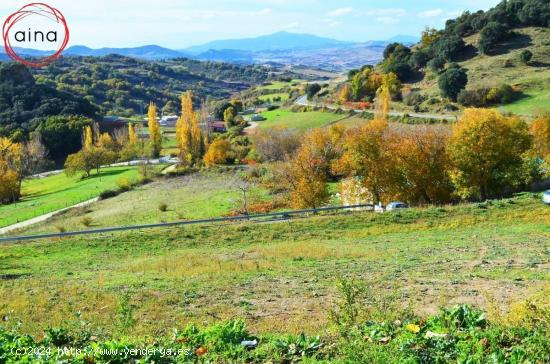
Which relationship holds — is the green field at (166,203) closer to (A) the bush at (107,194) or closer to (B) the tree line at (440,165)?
(A) the bush at (107,194)

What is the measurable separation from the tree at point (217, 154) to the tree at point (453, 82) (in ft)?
121

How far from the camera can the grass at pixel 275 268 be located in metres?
13.8

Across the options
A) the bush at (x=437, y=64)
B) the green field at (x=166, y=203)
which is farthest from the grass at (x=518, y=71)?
the green field at (x=166, y=203)

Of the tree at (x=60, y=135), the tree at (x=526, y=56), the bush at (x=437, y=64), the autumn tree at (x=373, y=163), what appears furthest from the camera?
the tree at (x=60, y=135)

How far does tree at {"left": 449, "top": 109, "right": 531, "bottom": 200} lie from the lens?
3850 cm

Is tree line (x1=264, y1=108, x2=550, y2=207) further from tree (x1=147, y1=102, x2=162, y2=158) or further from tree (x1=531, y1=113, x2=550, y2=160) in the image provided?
tree (x1=147, y1=102, x2=162, y2=158)

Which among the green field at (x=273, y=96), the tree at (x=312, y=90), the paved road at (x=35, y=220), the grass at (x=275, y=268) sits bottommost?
the paved road at (x=35, y=220)

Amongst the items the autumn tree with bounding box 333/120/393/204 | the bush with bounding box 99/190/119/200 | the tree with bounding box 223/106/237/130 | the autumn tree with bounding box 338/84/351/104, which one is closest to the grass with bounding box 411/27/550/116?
the autumn tree with bounding box 338/84/351/104

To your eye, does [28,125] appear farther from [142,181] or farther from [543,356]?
[543,356]

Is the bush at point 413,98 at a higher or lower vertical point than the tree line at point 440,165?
higher

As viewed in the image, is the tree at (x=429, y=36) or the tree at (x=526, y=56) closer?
the tree at (x=526, y=56)

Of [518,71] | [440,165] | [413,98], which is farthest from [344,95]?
[440,165]

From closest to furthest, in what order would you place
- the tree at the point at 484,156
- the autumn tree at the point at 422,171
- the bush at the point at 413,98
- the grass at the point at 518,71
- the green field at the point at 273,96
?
the tree at the point at 484,156
the autumn tree at the point at 422,171
the grass at the point at 518,71
the bush at the point at 413,98
the green field at the point at 273,96

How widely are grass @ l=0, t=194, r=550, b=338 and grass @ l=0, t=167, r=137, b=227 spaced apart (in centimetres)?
3272
